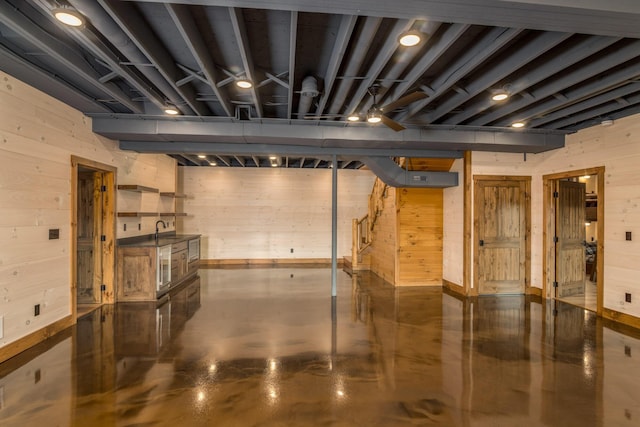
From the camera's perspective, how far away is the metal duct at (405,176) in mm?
6062

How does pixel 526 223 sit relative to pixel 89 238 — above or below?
above

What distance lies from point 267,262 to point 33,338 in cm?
610

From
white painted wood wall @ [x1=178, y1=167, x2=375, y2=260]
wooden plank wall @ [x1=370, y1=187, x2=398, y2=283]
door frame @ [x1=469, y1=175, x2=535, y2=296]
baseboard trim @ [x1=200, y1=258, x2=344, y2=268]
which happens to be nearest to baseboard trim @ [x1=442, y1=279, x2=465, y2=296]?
door frame @ [x1=469, y1=175, x2=535, y2=296]

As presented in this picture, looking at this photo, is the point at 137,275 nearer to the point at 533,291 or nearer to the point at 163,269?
the point at 163,269

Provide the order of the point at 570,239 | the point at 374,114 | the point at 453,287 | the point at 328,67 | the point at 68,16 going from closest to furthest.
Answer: the point at 68,16 < the point at 328,67 < the point at 374,114 < the point at 570,239 < the point at 453,287

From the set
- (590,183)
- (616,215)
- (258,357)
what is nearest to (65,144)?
(258,357)

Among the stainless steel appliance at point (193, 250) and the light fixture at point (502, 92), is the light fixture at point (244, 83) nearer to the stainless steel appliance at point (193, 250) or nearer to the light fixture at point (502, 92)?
the light fixture at point (502, 92)

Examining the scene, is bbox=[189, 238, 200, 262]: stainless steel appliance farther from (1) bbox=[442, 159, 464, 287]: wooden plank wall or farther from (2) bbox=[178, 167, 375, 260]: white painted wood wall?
(1) bbox=[442, 159, 464, 287]: wooden plank wall

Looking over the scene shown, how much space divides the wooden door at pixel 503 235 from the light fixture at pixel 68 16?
19.4ft

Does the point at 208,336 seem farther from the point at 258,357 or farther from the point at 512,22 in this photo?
the point at 512,22

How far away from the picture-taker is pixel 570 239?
591 cm

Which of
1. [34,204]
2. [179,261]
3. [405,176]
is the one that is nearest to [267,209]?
[179,261]

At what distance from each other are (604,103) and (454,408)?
4.14 metres

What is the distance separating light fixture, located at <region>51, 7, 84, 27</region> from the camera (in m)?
2.29
